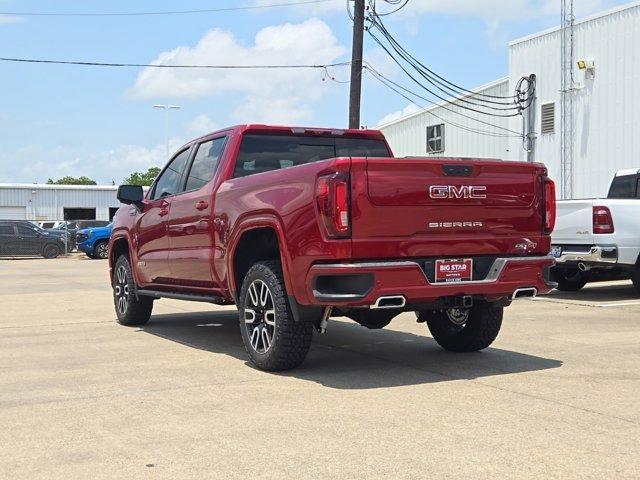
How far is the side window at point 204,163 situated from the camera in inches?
293

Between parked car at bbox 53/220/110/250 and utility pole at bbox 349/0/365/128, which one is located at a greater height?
utility pole at bbox 349/0/365/128

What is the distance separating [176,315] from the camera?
1056 cm

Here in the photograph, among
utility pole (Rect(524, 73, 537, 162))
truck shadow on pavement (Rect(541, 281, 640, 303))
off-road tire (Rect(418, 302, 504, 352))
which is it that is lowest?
truck shadow on pavement (Rect(541, 281, 640, 303))

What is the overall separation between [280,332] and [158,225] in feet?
9.34

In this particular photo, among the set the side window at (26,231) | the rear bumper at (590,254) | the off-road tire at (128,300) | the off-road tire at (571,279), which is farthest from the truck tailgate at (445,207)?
the side window at (26,231)

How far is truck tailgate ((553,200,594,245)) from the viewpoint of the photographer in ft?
36.9

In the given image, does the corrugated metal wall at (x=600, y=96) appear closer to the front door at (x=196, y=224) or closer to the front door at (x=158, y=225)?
the front door at (x=158, y=225)

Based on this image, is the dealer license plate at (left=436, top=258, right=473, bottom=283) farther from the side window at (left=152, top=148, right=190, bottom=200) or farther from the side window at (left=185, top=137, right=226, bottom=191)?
the side window at (left=152, top=148, right=190, bottom=200)

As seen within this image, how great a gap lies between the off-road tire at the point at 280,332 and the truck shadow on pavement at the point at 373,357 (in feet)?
0.47

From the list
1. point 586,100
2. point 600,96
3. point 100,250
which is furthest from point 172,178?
point 100,250

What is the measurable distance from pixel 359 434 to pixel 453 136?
1001 inches

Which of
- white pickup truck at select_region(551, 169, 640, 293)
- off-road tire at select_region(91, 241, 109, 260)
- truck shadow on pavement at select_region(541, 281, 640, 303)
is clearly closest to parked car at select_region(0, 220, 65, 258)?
off-road tire at select_region(91, 241, 109, 260)

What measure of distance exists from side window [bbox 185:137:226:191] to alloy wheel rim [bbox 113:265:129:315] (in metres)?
2.02

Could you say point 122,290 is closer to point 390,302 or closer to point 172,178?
point 172,178
